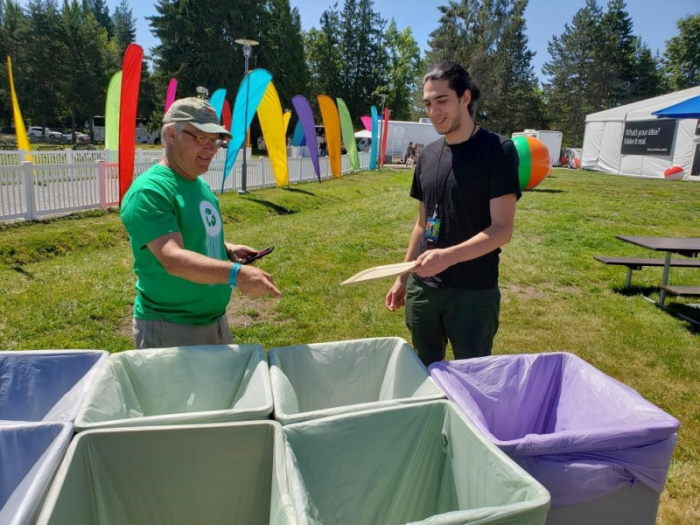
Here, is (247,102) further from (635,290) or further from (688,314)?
(688,314)

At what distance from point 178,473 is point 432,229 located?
141cm

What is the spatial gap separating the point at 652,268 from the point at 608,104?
5155 centimetres

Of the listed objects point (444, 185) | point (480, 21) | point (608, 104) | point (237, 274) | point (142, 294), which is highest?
point (480, 21)

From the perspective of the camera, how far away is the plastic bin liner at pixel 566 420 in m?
1.34

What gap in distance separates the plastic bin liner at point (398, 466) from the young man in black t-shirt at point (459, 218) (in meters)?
0.62

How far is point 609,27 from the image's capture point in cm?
5012

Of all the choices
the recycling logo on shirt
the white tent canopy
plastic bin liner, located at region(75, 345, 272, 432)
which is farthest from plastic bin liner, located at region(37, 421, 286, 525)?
the white tent canopy

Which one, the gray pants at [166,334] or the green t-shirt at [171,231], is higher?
the green t-shirt at [171,231]

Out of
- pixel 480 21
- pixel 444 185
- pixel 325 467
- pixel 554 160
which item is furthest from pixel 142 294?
pixel 480 21

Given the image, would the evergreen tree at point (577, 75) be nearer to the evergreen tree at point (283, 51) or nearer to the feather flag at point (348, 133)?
the evergreen tree at point (283, 51)

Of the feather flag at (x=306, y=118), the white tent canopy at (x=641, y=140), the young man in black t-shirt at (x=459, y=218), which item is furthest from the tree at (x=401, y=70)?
the young man in black t-shirt at (x=459, y=218)

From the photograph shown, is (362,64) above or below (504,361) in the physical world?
above

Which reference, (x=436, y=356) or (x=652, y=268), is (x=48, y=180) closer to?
(x=436, y=356)

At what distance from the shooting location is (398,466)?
1509mm
